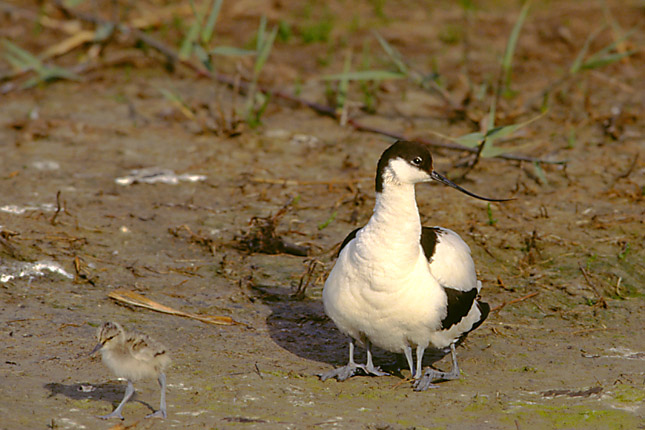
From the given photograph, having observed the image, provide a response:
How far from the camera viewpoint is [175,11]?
962cm

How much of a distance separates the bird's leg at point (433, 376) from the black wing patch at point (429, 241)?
0.47 metres

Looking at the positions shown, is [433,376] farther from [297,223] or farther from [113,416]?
[297,223]

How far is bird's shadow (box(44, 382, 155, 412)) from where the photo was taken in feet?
12.0

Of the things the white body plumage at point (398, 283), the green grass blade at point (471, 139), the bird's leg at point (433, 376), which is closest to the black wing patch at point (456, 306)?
the white body plumage at point (398, 283)

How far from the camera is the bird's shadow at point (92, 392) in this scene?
12.0 feet

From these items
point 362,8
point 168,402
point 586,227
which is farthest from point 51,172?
point 362,8

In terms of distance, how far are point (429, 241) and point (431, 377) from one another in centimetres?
66

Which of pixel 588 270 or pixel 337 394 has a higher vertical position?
pixel 588 270

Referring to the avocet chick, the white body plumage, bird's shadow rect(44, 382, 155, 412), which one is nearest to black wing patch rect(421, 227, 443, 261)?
the white body plumage

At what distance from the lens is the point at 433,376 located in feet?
13.4

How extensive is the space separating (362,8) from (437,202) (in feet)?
16.2

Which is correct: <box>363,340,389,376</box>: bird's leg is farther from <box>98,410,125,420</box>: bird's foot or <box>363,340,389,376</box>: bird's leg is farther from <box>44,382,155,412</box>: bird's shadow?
<box>98,410,125,420</box>: bird's foot

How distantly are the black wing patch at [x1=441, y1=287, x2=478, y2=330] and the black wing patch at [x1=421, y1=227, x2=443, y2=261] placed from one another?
199 mm

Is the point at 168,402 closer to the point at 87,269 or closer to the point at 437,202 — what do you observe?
the point at 87,269
